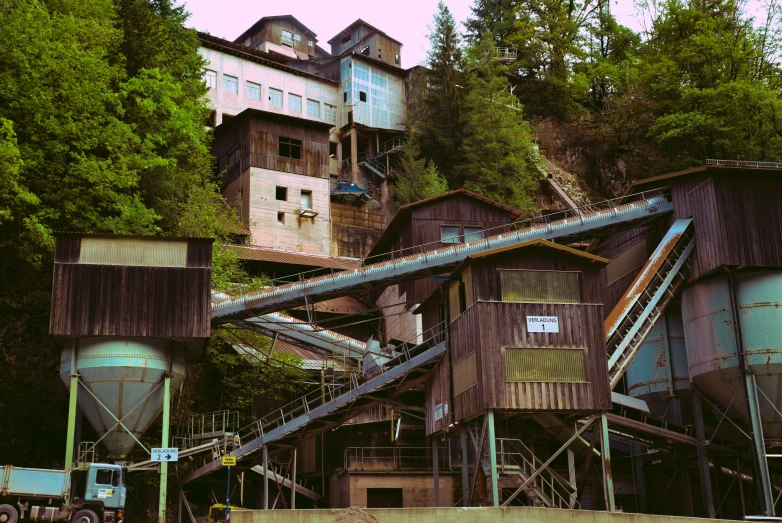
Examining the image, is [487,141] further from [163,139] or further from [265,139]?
[163,139]

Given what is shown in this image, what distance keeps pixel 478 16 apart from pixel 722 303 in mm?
47618

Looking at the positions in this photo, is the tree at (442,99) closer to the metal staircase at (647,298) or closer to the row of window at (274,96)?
the row of window at (274,96)

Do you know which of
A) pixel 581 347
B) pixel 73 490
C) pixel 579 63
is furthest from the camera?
pixel 579 63

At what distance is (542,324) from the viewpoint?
29.6 metres

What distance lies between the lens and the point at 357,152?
68500mm

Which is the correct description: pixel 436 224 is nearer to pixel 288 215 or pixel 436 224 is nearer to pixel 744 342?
pixel 288 215

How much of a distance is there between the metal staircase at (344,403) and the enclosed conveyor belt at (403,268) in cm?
323

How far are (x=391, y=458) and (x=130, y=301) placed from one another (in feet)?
46.7

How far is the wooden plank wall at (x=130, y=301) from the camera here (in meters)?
30.7

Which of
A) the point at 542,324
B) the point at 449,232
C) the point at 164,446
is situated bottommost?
the point at 164,446

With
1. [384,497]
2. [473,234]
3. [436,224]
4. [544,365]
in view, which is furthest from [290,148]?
[544,365]

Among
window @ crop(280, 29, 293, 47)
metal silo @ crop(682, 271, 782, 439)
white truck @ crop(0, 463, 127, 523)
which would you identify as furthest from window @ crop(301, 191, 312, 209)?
white truck @ crop(0, 463, 127, 523)

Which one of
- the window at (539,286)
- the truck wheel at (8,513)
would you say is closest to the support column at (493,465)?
the window at (539,286)

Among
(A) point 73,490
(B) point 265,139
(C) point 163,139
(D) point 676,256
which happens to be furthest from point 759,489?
(B) point 265,139
